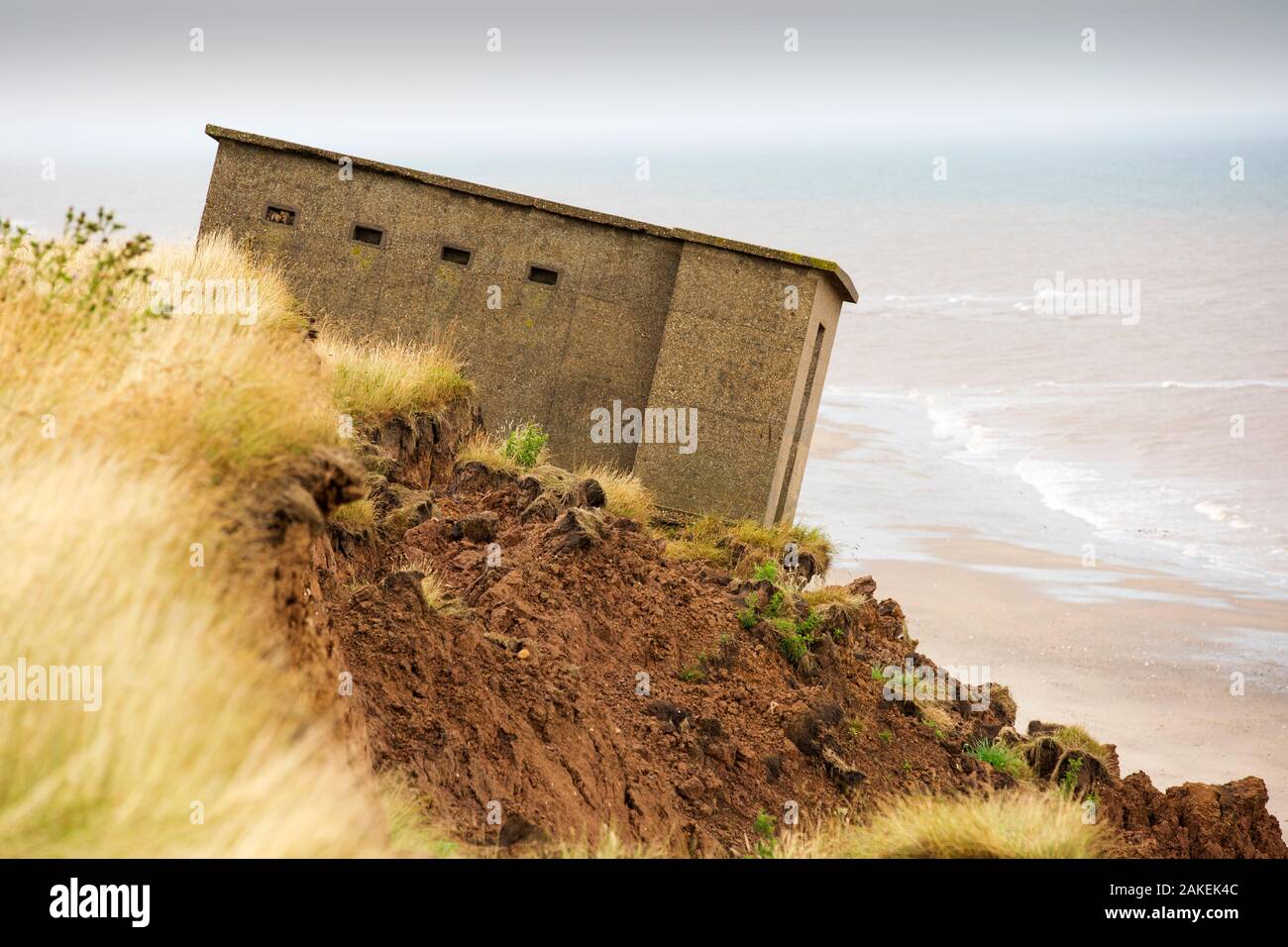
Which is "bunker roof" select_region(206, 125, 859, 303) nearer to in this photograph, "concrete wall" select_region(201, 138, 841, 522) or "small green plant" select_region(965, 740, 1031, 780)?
"concrete wall" select_region(201, 138, 841, 522)

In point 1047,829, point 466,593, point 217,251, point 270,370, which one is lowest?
point 1047,829

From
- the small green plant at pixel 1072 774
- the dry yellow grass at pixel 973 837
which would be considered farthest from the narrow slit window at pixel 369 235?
the dry yellow grass at pixel 973 837

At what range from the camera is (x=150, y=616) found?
14.9ft

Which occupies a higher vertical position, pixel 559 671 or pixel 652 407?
pixel 652 407

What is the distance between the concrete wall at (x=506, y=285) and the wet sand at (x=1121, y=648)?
10996 mm

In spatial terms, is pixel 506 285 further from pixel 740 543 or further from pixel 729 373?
pixel 740 543

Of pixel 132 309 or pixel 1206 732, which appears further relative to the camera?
pixel 1206 732

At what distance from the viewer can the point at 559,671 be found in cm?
960

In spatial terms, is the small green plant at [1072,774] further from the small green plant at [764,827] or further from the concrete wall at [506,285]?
the concrete wall at [506,285]

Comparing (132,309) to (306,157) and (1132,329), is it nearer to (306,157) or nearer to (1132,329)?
(306,157)

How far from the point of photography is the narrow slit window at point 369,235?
59.7 ft

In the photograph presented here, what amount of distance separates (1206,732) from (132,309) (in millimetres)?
23117

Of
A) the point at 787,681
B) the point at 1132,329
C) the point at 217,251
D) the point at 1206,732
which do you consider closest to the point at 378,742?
the point at 787,681

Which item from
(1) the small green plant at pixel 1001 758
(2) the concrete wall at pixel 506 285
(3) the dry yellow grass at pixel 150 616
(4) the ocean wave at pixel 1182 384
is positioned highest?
(4) the ocean wave at pixel 1182 384
